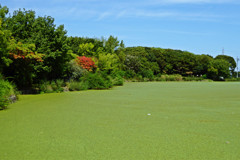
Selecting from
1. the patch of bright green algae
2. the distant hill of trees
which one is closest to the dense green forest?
the distant hill of trees

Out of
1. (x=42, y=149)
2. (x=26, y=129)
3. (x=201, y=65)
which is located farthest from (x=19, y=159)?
(x=201, y=65)

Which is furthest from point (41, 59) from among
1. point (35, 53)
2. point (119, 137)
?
point (119, 137)

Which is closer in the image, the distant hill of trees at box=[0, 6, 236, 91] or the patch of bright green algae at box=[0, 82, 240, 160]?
the patch of bright green algae at box=[0, 82, 240, 160]

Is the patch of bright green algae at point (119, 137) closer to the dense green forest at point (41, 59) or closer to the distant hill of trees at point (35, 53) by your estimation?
the dense green forest at point (41, 59)

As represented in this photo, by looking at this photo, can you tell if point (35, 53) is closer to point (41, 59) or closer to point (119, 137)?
point (41, 59)

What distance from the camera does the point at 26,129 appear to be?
11.6 feet

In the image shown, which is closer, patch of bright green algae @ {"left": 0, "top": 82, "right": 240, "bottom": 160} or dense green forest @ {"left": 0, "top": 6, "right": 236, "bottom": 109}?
patch of bright green algae @ {"left": 0, "top": 82, "right": 240, "bottom": 160}

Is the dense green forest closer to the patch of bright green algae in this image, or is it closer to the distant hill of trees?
the distant hill of trees

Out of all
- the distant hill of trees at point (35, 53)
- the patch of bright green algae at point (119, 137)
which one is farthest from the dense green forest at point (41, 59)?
the patch of bright green algae at point (119, 137)

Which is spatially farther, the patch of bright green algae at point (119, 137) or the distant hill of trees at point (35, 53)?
the distant hill of trees at point (35, 53)

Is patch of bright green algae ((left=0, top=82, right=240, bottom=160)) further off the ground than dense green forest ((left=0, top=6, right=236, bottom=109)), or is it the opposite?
dense green forest ((left=0, top=6, right=236, bottom=109))

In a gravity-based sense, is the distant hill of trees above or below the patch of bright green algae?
above

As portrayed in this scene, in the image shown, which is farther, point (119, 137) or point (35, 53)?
point (35, 53)

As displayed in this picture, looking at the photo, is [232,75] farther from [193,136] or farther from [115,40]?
[193,136]
